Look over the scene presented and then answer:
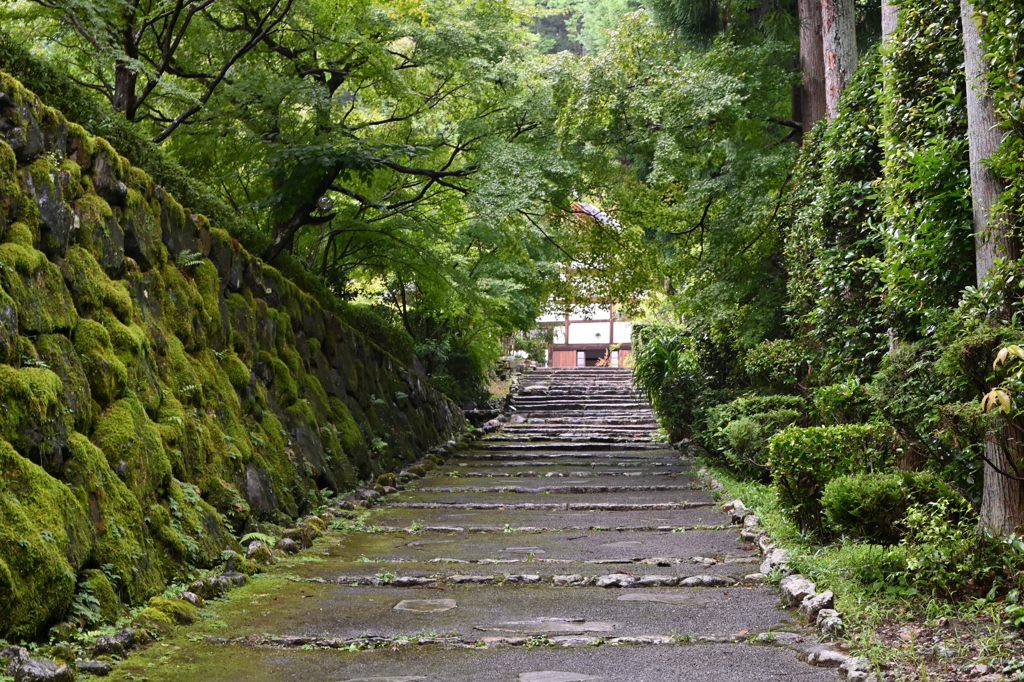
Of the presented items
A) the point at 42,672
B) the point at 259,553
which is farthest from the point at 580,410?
the point at 42,672

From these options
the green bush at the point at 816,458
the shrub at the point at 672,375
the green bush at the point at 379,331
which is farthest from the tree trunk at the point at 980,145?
the green bush at the point at 379,331

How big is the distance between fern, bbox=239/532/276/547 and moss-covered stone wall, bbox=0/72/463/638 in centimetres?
18

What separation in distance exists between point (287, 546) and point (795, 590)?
4.48m

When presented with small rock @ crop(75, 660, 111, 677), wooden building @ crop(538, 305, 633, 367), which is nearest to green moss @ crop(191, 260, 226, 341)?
small rock @ crop(75, 660, 111, 677)

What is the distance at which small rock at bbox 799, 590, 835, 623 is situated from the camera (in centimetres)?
520

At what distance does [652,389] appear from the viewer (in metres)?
16.5

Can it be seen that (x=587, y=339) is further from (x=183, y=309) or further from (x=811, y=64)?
(x=183, y=309)

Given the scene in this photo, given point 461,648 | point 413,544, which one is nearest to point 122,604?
point 461,648

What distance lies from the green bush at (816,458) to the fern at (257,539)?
449 centimetres

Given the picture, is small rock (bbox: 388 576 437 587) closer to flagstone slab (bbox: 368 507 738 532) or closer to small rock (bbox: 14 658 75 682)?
flagstone slab (bbox: 368 507 738 532)

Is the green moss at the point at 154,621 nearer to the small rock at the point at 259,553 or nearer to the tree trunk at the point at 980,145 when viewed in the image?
the small rock at the point at 259,553

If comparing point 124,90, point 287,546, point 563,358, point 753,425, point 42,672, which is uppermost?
point 124,90

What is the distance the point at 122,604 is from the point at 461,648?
2.12m

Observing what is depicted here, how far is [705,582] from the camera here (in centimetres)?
648
